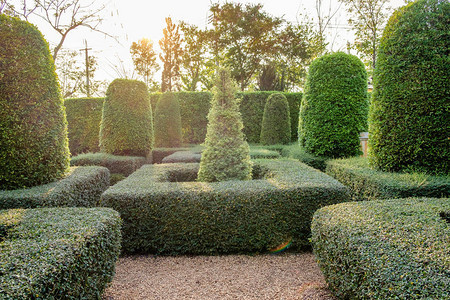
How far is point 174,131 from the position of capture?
12.8 metres

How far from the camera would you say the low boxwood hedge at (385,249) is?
166cm

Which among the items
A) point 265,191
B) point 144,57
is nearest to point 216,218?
point 265,191

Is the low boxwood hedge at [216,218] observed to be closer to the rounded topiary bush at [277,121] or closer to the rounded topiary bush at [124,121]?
the rounded topiary bush at [124,121]

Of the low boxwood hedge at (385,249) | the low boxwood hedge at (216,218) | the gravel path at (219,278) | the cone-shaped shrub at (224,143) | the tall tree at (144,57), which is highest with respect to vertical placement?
the tall tree at (144,57)

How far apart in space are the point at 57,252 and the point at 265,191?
250cm

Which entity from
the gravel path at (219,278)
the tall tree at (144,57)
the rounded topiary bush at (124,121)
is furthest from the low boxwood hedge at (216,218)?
the tall tree at (144,57)

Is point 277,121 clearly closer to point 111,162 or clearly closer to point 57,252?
point 111,162

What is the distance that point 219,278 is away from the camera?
10.2ft

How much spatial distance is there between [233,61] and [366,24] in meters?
10.3

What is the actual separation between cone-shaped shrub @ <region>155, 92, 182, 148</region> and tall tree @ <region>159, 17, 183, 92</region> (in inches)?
407

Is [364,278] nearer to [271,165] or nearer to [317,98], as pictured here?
[271,165]

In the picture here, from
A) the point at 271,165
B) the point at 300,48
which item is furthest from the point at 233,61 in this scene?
the point at 271,165

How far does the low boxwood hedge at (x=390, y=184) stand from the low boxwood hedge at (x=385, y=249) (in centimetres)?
83

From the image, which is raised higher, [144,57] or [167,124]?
[144,57]
